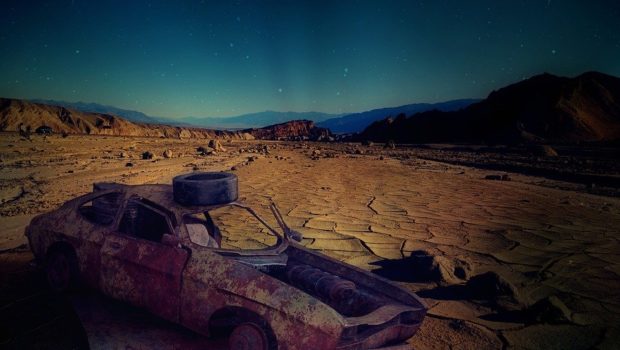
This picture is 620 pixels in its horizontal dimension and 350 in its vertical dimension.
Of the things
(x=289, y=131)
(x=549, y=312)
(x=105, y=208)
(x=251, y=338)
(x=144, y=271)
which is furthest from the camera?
(x=289, y=131)

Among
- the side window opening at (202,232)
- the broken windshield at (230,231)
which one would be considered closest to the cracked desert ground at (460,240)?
the broken windshield at (230,231)

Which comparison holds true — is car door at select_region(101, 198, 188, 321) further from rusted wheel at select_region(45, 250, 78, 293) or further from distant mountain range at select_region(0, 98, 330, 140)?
distant mountain range at select_region(0, 98, 330, 140)

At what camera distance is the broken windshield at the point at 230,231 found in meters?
3.24

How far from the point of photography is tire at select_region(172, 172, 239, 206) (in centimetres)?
295

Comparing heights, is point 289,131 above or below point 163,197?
above

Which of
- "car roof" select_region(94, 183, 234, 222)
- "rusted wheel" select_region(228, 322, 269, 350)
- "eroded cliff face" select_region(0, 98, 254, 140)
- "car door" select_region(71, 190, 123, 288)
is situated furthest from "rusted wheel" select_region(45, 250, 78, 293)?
"eroded cliff face" select_region(0, 98, 254, 140)

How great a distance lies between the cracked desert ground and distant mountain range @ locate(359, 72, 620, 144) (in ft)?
73.2

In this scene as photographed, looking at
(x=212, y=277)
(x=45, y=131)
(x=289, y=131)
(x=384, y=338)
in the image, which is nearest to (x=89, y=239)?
(x=212, y=277)

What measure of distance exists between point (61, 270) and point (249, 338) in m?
2.24

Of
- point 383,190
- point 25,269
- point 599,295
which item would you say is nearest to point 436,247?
point 599,295

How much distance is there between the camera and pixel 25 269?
3.83 m

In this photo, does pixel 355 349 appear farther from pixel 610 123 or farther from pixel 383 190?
pixel 610 123

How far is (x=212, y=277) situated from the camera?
2322 mm

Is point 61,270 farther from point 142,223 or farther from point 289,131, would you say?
point 289,131
